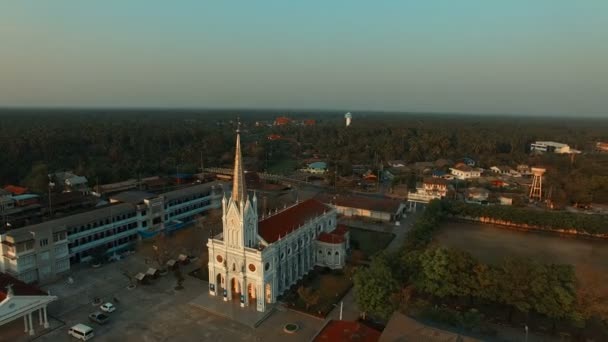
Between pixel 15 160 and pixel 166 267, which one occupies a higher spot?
pixel 15 160

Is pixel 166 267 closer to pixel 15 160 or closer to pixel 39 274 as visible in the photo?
pixel 39 274

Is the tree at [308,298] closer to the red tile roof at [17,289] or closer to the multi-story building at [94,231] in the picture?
the red tile roof at [17,289]

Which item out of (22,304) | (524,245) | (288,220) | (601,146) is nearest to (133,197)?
(22,304)

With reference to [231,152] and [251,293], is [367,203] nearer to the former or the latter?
[251,293]

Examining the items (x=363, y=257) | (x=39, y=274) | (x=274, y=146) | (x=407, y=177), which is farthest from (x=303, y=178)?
(x=39, y=274)

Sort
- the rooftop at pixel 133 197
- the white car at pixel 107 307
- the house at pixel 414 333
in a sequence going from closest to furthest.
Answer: the house at pixel 414 333 < the white car at pixel 107 307 < the rooftop at pixel 133 197

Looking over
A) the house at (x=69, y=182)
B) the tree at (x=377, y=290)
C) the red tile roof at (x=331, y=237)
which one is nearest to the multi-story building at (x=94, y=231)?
the red tile roof at (x=331, y=237)
